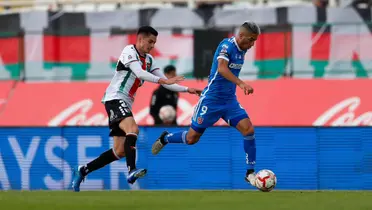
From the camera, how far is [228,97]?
12.9 meters

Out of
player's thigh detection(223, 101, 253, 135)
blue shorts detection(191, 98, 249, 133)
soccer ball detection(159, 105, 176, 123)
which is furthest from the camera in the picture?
soccer ball detection(159, 105, 176, 123)

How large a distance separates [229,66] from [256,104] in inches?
315

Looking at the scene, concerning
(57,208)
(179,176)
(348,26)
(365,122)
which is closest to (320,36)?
(348,26)

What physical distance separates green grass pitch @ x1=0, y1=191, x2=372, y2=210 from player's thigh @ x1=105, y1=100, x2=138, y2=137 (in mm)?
892

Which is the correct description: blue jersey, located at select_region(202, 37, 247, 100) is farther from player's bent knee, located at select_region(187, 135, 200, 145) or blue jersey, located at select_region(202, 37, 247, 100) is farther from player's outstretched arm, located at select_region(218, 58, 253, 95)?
player's bent knee, located at select_region(187, 135, 200, 145)

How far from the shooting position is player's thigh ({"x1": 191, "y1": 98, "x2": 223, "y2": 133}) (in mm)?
12977

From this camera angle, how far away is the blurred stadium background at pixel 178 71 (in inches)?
601

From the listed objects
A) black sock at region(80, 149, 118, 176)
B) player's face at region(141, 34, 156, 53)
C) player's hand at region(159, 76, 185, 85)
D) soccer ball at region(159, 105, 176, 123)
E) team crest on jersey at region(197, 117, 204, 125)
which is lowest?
soccer ball at region(159, 105, 176, 123)

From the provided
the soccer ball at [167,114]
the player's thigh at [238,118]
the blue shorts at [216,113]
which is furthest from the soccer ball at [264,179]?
the soccer ball at [167,114]

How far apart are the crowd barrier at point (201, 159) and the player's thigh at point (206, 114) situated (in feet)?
6.71

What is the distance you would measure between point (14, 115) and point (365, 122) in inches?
308

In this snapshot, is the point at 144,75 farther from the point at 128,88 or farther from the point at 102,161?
the point at 102,161

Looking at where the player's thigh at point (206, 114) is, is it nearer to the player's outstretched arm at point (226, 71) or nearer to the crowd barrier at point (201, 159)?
the player's outstretched arm at point (226, 71)

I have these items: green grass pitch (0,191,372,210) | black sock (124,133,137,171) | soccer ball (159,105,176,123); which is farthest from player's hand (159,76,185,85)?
soccer ball (159,105,176,123)
